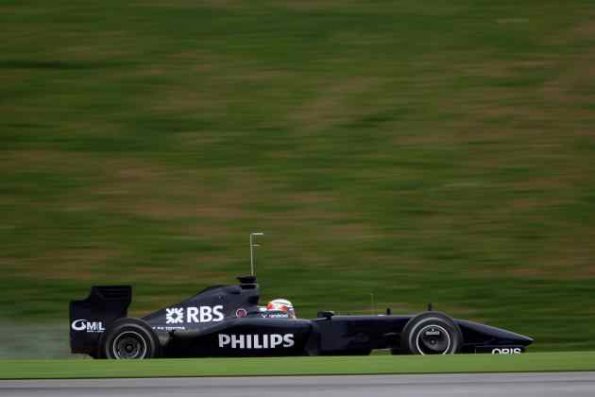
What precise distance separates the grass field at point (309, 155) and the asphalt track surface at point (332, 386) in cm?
655

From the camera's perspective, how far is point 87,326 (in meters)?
10.1

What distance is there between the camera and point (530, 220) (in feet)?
52.6

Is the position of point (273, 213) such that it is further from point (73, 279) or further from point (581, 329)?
point (581, 329)

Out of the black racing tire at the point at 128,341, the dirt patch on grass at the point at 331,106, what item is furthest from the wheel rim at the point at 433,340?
the dirt patch on grass at the point at 331,106

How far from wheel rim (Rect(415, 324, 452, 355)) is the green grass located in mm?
705

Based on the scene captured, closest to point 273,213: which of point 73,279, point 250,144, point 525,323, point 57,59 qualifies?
point 250,144

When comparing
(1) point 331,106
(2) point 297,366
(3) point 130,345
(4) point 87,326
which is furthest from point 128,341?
(1) point 331,106

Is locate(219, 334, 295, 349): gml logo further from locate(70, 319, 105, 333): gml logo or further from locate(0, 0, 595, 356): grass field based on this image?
locate(0, 0, 595, 356): grass field

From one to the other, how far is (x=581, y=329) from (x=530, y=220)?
7.66 ft

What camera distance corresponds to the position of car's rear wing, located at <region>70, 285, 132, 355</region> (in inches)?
399

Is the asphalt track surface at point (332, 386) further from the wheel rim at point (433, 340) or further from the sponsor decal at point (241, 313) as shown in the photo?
the sponsor decal at point (241, 313)

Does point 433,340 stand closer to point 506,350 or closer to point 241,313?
point 506,350

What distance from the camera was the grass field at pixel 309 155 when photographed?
15.0 m

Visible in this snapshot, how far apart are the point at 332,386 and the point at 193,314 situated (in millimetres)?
3379
